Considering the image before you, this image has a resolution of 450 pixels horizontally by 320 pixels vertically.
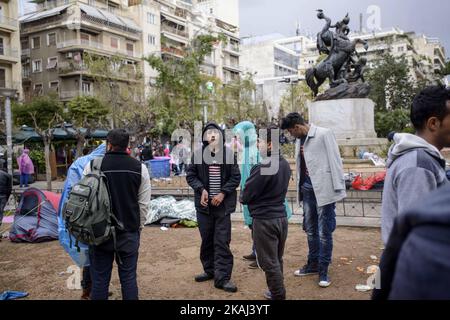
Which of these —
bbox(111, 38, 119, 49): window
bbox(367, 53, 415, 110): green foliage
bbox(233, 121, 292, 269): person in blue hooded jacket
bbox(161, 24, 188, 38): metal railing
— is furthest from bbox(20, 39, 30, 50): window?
bbox(233, 121, 292, 269): person in blue hooded jacket

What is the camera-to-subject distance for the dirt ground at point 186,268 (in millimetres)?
4598

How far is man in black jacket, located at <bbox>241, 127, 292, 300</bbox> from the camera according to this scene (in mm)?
3912

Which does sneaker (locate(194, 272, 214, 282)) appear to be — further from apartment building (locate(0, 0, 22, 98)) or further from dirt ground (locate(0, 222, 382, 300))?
apartment building (locate(0, 0, 22, 98))

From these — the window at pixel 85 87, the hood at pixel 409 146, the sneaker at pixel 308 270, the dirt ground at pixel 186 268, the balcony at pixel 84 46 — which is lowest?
the dirt ground at pixel 186 268

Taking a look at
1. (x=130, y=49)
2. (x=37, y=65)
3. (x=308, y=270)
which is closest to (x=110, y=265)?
(x=308, y=270)

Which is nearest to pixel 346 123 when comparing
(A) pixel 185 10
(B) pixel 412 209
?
(B) pixel 412 209

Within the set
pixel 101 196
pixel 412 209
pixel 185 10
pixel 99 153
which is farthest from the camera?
pixel 185 10

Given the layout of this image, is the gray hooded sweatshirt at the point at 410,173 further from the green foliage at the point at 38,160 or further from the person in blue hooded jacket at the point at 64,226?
the green foliage at the point at 38,160

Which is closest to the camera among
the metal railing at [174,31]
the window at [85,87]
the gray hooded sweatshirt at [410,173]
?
the gray hooded sweatshirt at [410,173]

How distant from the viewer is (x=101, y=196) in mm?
3398

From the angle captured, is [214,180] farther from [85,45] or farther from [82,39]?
[82,39]

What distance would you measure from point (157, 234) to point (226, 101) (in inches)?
1402

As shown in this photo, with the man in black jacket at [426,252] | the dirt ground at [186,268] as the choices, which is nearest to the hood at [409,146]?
the man in black jacket at [426,252]
